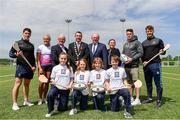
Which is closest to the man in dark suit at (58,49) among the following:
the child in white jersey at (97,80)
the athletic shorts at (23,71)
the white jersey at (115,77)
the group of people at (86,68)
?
the group of people at (86,68)

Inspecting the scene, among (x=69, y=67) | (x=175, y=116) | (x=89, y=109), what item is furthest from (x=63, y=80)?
(x=175, y=116)

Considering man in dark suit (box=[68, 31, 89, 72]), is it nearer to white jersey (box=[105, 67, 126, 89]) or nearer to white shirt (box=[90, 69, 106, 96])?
white shirt (box=[90, 69, 106, 96])

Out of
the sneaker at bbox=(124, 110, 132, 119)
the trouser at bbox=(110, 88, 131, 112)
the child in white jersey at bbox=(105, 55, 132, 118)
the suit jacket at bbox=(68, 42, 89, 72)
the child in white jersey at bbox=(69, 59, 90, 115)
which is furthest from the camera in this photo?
the suit jacket at bbox=(68, 42, 89, 72)

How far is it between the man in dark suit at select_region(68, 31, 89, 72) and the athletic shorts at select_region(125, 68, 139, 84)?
4.31 feet

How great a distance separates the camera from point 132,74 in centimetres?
898

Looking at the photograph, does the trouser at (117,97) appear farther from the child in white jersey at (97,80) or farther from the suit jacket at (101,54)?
the suit jacket at (101,54)

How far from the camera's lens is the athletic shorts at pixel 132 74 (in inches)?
352

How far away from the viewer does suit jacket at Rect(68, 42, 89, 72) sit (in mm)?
8539

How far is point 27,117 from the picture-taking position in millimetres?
7207

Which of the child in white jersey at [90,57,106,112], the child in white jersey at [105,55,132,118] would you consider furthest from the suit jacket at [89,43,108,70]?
the child in white jersey at [105,55,132,118]

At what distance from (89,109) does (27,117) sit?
1.63 m

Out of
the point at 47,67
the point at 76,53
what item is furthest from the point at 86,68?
the point at 47,67

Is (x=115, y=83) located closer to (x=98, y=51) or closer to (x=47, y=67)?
(x=98, y=51)

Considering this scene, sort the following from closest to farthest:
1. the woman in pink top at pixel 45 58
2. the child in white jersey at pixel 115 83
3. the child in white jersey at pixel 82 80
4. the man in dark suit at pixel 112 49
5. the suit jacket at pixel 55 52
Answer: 1. the child in white jersey at pixel 115 83
2. the child in white jersey at pixel 82 80
3. the suit jacket at pixel 55 52
4. the woman in pink top at pixel 45 58
5. the man in dark suit at pixel 112 49
